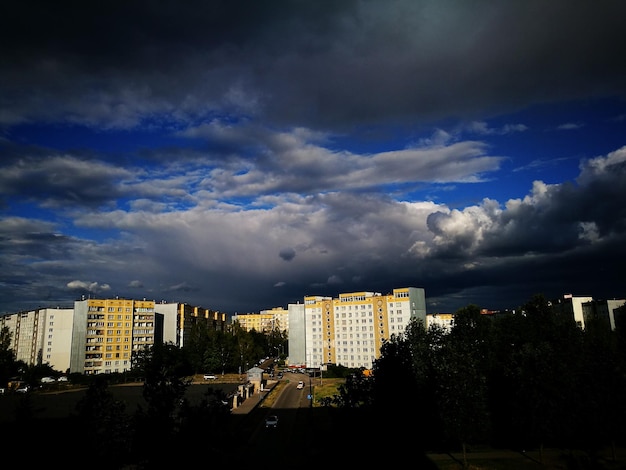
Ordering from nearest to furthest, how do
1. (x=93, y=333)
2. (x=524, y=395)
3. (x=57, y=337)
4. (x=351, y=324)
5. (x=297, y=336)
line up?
(x=524, y=395) → (x=93, y=333) → (x=351, y=324) → (x=57, y=337) → (x=297, y=336)

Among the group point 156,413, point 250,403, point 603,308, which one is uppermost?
point 603,308

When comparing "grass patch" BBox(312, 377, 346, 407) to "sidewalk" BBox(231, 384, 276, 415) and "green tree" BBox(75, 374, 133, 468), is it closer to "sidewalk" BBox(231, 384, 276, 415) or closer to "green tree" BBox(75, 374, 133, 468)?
"sidewalk" BBox(231, 384, 276, 415)

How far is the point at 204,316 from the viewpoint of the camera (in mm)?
173375

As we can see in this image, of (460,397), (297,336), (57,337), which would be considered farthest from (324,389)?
(57,337)

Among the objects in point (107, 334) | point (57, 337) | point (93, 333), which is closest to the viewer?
point (93, 333)

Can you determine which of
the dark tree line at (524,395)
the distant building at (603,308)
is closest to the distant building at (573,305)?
the distant building at (603,308)

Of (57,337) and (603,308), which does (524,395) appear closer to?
(603,308)

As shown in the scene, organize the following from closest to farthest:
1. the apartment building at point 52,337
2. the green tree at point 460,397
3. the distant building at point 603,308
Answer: the green tree at point 460,397 < the distant building at point 603,308 < the apartment building at point 52,337

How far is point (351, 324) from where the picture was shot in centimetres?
12700

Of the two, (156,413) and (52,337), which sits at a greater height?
(52,337)

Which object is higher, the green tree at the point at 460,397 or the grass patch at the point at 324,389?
the green tree at the point at 460,397

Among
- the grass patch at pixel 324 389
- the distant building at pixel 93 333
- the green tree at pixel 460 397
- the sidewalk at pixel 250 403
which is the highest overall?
the distant building at pixel 93 333

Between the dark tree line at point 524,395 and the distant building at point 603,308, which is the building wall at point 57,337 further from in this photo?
the distant building at point 603,308

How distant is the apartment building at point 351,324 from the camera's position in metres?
120
